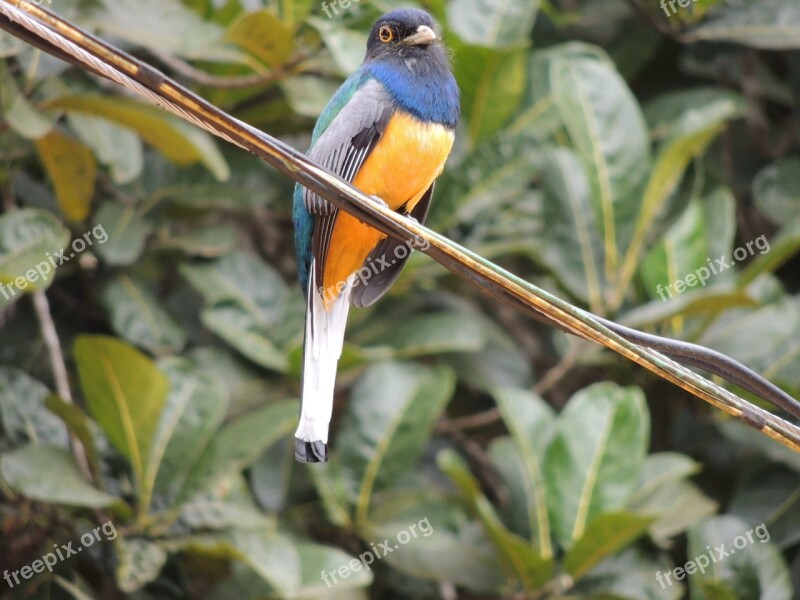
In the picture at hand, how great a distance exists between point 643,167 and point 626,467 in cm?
118

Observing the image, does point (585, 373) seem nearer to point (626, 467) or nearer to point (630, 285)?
point (630, 285)

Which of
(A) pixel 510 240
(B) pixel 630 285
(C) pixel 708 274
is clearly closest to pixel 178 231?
(A) pixel 510 240

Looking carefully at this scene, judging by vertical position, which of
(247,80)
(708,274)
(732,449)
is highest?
(247,80)

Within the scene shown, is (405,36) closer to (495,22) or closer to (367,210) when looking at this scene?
(495,22)

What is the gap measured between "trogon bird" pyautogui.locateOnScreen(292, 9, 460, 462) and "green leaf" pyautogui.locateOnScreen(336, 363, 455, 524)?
703mm

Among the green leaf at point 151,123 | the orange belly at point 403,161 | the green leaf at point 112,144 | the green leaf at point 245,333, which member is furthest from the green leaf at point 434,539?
the green leaf at point 112,144

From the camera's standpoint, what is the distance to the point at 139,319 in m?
4.05

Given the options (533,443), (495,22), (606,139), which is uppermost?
(495,22)

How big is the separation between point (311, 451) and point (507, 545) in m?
1.25

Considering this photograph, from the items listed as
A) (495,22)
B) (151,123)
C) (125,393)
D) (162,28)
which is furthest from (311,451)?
(495,22)

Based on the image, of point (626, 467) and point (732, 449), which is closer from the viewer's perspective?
point (626, 467)

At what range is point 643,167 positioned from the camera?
4.20 meters

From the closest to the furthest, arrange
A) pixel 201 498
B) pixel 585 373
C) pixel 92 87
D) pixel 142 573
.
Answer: pixel 142 573
pixel 201 498
pixel 92 87
pixel 585 373

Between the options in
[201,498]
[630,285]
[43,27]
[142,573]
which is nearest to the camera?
[43,27]
